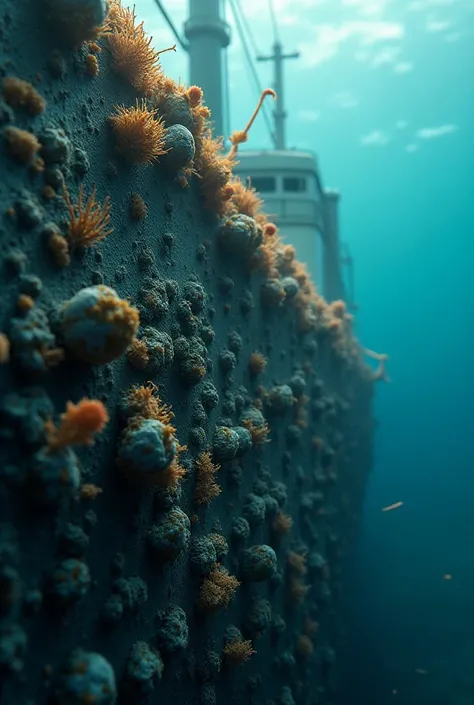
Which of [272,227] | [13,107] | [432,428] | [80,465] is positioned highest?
[432,428]

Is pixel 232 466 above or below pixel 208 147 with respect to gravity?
below

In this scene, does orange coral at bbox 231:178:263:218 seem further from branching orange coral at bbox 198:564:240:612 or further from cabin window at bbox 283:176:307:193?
cabin window at bbox 283:176:307:193

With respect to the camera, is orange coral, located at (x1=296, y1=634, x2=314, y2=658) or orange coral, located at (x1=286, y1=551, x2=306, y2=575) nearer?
orange coral, located at (x1=286, y1=551, x2=306, y2=575)

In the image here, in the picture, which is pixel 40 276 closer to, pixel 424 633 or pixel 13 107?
pixel 13 107

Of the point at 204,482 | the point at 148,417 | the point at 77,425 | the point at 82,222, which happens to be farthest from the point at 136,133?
the point at 204,482

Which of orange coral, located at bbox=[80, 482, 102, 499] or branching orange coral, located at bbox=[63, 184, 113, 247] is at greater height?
branching orange coral, located at bbox=[63, 184, 113, 247]

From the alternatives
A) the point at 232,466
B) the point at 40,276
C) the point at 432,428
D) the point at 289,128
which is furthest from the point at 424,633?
the point at 289,128

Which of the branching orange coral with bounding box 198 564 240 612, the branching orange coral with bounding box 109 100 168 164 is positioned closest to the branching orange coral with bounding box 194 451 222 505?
the branching orange coral with bounding box 198 564 240 612

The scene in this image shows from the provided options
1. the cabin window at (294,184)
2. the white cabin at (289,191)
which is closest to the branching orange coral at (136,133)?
the white cabin at (289,191)
